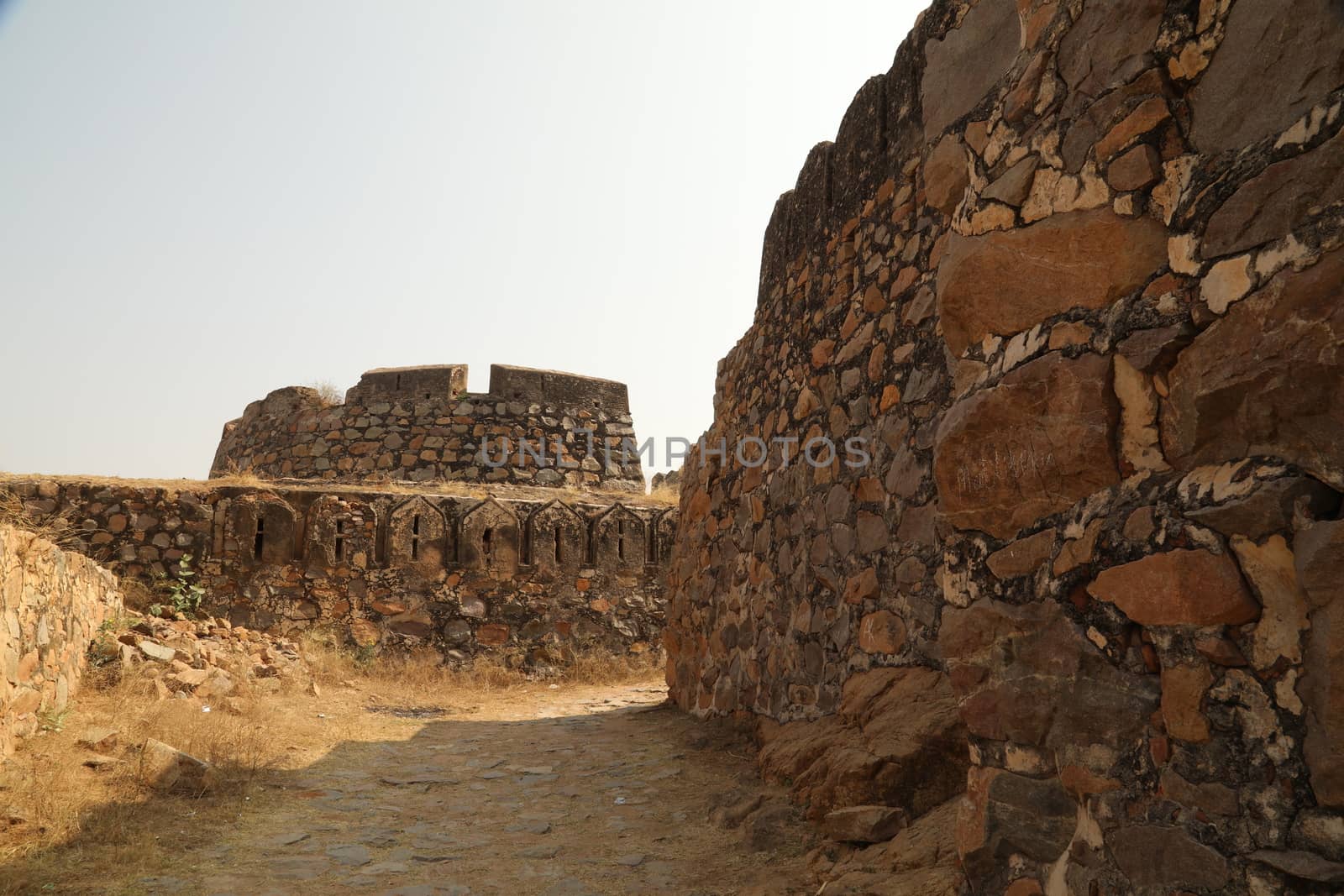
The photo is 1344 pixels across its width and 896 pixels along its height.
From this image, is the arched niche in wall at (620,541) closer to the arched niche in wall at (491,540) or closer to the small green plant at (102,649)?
the arched niche in wall at (491,540)

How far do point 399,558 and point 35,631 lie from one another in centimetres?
487

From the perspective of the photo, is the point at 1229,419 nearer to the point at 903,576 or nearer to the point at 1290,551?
the point at 1290,551

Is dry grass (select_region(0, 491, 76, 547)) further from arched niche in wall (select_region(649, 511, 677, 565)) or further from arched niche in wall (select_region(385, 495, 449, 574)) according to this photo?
arched niche in wall (select_region(649, 511, 677, 565))

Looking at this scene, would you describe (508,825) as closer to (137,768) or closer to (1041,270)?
(137,768)

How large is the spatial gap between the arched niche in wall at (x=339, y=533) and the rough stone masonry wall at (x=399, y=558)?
0.04 feet

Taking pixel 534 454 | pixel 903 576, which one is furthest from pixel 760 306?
pixel 534 454

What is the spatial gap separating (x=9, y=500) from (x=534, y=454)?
7.10 m

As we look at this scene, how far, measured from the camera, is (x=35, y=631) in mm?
4977

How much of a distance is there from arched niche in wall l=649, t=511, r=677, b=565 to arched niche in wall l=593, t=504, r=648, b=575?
13cm

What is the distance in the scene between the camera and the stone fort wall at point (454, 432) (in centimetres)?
1406

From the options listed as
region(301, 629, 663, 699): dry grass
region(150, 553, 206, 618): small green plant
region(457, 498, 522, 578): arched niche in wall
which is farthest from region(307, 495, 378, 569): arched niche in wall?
region(150, 553, 206, 618): small green plant

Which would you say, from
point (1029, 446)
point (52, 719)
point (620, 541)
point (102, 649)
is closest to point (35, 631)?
point (52, 719)

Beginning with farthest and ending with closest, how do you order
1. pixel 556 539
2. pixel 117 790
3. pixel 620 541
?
pixel 620 541 < pixel 556 539 < pixel 117 790

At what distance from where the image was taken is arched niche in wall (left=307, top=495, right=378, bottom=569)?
963 centimetres
